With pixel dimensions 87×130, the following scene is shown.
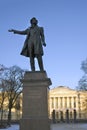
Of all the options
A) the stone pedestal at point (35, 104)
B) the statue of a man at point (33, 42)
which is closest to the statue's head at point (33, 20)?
the statue of a man at point (33, 42)

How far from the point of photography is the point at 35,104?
15578 millimetres

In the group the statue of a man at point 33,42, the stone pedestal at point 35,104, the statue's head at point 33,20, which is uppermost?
the statue's head at point 33,20

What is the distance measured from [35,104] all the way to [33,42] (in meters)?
3.35

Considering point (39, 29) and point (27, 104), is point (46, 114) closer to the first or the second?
point (27, 104)

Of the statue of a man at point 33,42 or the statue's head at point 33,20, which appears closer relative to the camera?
the statue of a man at point 33,42

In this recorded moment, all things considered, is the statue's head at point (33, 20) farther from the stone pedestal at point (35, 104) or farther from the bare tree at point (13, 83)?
the bare tree at point (13, 83)

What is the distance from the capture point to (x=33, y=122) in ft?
50.1

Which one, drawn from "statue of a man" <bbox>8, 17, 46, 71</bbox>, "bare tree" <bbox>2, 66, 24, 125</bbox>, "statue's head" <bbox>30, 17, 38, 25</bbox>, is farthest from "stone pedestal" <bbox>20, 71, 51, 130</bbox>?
"bare tree" <bbox>2, 66, 24, 125</bbox>

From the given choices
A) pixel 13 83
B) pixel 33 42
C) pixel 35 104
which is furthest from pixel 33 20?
pixel 13 83

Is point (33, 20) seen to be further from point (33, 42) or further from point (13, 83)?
point (13, 83)

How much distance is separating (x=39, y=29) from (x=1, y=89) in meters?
39.5

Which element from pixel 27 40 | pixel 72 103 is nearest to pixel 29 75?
pixel 27 40

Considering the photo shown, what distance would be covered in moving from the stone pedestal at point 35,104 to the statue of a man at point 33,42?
101 centimetres

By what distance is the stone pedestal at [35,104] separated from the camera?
50.0ft
